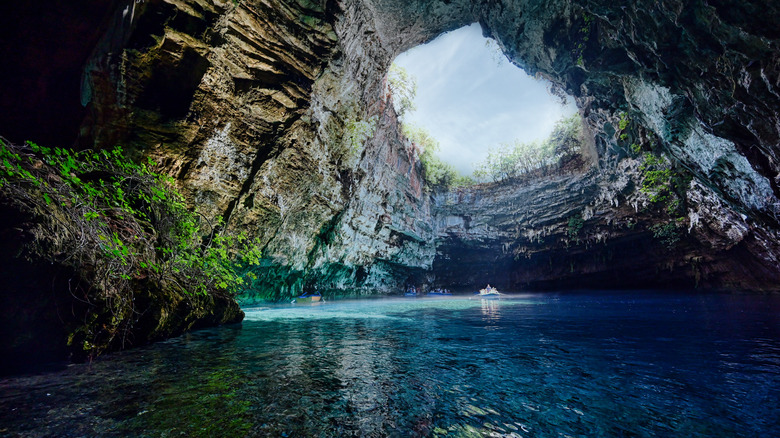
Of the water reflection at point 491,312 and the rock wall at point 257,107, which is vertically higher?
the rock wall at point 257,107

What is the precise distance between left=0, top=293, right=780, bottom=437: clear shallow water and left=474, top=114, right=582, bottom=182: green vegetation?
17638 millimetres

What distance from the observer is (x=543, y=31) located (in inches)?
390

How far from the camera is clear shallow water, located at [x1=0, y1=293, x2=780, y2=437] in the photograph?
6.38 ft

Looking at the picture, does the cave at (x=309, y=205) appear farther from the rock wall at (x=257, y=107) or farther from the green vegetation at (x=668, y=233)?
the green vegetation at (x=668, y=233)

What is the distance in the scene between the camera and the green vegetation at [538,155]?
63.2 feet

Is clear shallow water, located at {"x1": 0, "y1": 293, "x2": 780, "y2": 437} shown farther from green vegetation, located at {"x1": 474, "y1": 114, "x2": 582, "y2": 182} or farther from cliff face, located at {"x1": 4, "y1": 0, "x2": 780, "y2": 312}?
green vegetation, located at {"x1": 474, "y1": 114, "x2": 582, "y2": 182}

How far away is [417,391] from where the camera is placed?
259 cm

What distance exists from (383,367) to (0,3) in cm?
861

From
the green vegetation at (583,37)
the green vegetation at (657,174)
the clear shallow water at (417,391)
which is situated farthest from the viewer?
the green vegetation at (657,174)

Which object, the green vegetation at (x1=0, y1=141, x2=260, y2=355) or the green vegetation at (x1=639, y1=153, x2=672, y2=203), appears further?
the green vegetation at (x1=639, y1=153, x2=672, y2=203)

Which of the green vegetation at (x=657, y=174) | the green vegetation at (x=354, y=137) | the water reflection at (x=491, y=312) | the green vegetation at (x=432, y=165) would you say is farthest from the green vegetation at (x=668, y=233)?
the green vegetation at (x=354, y=137)

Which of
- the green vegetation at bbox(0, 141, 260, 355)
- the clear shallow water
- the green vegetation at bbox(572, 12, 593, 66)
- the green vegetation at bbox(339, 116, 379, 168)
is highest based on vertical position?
the green vegetation at bbox(572, 12, 593, 66)

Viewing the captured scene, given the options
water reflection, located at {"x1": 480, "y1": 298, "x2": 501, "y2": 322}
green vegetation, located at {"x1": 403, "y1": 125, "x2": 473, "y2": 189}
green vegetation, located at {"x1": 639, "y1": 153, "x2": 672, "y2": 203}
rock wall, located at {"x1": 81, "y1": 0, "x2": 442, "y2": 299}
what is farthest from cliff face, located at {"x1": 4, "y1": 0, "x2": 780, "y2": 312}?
water reflection, located at {"x1": 480, "y1": 298, "x2": 501, "y2": 322}

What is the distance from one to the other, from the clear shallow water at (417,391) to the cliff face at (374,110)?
5141mm
